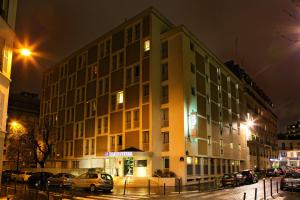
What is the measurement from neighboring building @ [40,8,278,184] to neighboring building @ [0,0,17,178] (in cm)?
2148

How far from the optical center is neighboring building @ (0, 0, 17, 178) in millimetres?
15286

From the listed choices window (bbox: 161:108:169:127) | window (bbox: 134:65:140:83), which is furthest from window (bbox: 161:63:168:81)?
window (bbox: 161:108:169:127)

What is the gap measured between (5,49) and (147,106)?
77.3 ft

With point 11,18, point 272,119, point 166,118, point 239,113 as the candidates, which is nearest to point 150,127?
point 166,118

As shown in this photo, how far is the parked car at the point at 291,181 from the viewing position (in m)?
25.2

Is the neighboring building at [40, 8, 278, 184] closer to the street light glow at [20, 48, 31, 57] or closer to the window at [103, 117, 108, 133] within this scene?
the window at [103, 117, 108, 133]

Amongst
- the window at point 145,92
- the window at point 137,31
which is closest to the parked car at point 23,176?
the window at point 145,92

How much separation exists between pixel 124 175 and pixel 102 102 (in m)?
12.4

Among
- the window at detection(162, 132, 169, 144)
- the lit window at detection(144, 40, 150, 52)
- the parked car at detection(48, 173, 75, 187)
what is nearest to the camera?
the parked car at detection(48, 173, 75, 187)

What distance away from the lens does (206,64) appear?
46031 millimetres

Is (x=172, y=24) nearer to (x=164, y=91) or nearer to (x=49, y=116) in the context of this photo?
(x=164, y=91)

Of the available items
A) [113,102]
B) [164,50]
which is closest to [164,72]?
[164,50]

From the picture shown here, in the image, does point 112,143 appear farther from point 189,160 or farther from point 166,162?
point 189,160

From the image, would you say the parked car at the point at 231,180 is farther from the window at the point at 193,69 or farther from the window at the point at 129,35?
the window at the point at 129,35
